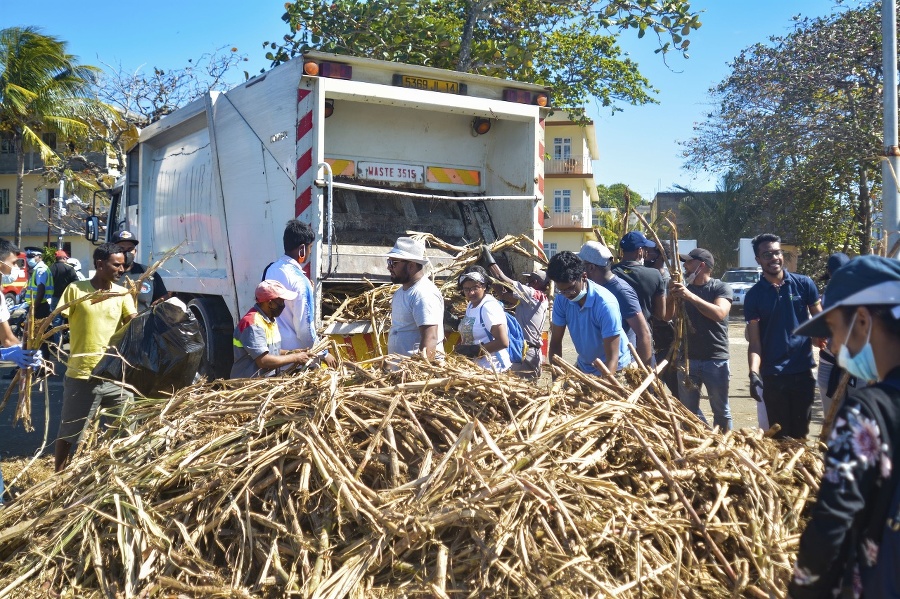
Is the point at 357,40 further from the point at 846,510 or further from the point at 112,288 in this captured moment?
the point at 846,510

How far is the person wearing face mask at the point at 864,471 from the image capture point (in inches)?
72.8

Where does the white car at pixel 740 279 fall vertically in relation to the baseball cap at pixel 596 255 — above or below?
above

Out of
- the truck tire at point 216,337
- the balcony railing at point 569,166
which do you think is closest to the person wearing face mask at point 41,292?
the truck tire at point 216,337

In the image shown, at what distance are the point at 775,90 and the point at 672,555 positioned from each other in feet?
57.1

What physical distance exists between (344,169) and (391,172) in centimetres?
45

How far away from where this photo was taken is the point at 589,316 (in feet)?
16.4

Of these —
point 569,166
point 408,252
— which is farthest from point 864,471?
point 569,166

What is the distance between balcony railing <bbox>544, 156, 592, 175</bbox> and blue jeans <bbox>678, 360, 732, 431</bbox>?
46.0 metres

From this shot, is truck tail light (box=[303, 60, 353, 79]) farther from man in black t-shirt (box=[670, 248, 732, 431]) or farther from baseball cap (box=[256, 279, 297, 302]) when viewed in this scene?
man in black t-shirt (box=[670, 248, 732, 431])

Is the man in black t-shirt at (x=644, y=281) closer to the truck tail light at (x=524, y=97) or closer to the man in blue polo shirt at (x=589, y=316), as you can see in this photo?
the man in blue polo shirt at (x=589, y=316)

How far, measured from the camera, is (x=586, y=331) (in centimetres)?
501

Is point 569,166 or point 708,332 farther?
point 569,166

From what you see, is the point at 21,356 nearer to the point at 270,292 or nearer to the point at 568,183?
the point at 270,292

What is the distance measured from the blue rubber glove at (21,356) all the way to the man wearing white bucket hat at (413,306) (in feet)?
7.06
